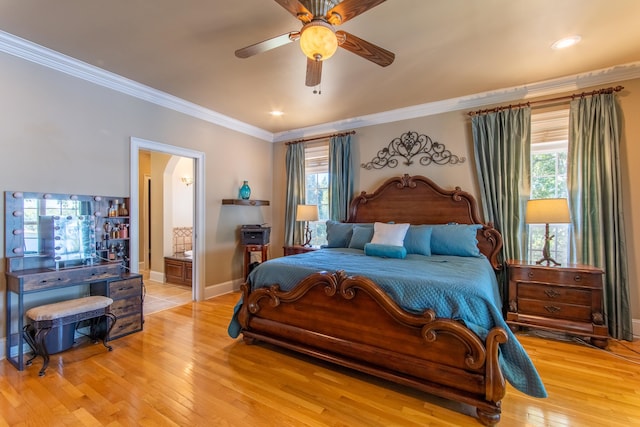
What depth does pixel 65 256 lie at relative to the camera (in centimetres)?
278

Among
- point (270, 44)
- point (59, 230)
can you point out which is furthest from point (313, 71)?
point (59, 230)

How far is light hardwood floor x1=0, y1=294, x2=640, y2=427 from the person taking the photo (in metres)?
1.80

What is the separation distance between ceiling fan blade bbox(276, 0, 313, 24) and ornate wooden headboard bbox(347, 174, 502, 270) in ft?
8.84

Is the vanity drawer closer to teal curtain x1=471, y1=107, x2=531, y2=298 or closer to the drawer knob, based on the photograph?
teal curtain x1=471, y1=107, x2=531, y2=298

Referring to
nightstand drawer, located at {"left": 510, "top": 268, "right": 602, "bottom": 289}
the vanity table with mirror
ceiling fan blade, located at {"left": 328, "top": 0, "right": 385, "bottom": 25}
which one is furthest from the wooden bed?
ceiling fan blade, located at {"left": 328, "top": 0, "right": 385, "bottom": 25}

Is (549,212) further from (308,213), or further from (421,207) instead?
(308,213)

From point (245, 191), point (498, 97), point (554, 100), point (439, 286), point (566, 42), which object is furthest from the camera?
point (245, 191)

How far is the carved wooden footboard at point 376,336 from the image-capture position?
1.78 metres

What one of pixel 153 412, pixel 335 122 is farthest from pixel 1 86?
pixel 335 122

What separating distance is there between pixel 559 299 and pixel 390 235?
176cm

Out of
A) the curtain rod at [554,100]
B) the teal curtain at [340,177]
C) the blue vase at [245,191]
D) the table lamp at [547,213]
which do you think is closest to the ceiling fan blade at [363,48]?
the curtain rod at [554,100]

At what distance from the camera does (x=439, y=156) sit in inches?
156

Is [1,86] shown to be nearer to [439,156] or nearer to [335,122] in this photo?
[335,122]

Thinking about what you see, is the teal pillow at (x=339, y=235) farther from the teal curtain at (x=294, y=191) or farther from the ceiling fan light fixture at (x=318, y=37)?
the ceiling fan light fixture at (x=318, y=37)
